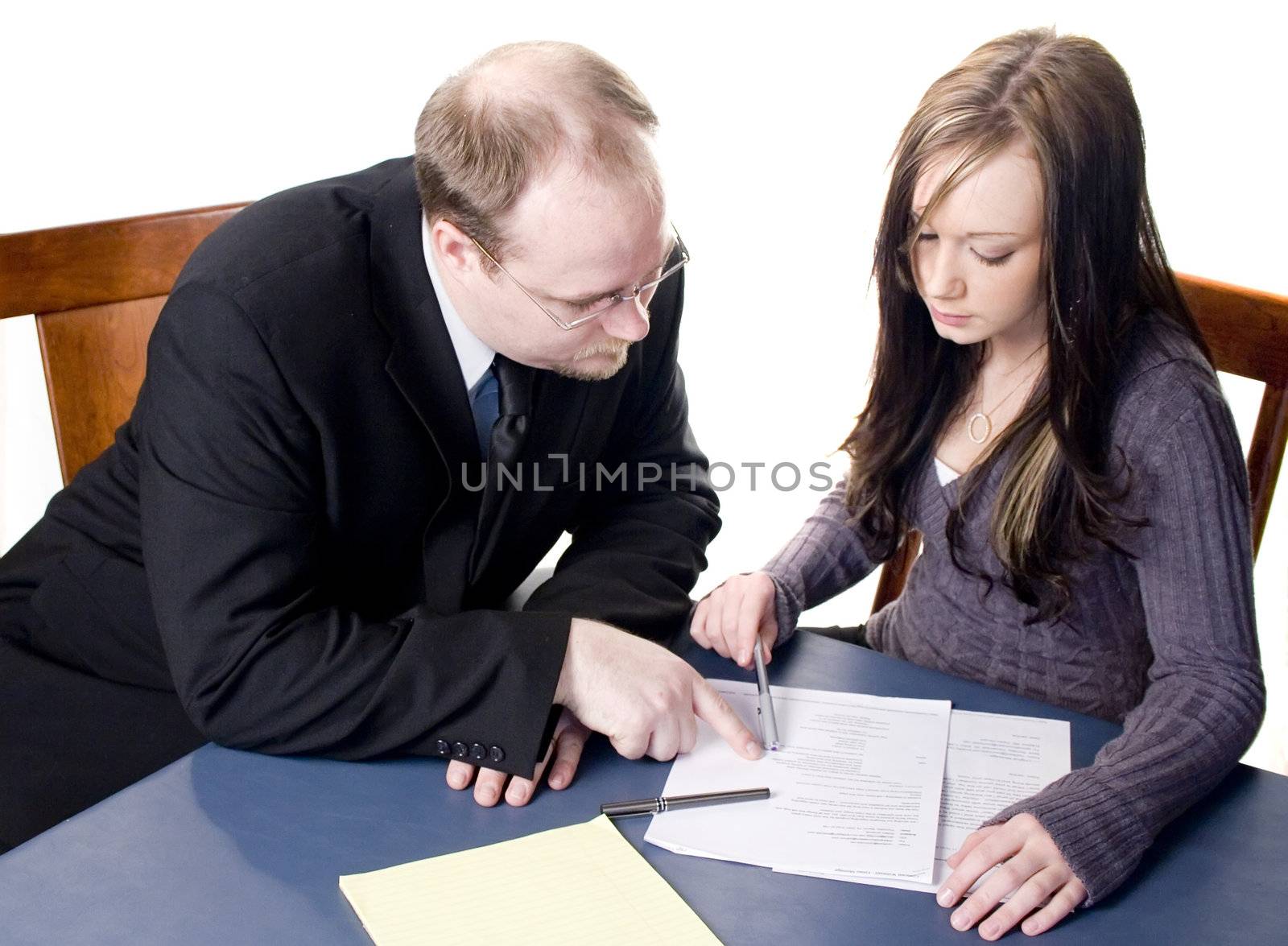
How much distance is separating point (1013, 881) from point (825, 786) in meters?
0.20

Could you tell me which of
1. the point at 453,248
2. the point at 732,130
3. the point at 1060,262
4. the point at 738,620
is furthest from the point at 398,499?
the point at 732,130

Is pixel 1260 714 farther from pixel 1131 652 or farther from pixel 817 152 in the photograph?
pixel 817 152

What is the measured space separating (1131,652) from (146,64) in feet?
8.13

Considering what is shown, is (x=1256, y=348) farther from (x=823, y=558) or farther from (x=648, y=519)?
(x=648, y=519)

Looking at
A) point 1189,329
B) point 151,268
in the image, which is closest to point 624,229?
point 1189,329

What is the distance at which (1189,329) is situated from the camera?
1.40 meters

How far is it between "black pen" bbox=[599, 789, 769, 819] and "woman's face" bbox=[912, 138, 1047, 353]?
1.81 feet

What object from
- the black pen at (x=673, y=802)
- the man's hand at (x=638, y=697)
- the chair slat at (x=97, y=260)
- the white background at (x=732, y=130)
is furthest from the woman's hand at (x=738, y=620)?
the white background at (x=732, y=130)

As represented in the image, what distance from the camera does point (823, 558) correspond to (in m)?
1.60

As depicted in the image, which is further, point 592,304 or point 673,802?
point 592,304

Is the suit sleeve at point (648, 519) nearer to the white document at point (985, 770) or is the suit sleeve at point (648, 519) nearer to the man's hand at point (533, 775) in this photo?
the man's hand at point (533, 775)

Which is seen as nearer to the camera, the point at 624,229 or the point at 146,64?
the point at 624,229

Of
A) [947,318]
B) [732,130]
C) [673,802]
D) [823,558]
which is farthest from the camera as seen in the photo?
[732,130]

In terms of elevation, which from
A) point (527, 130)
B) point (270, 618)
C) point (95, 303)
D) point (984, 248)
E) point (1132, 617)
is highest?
point (527, 130)
